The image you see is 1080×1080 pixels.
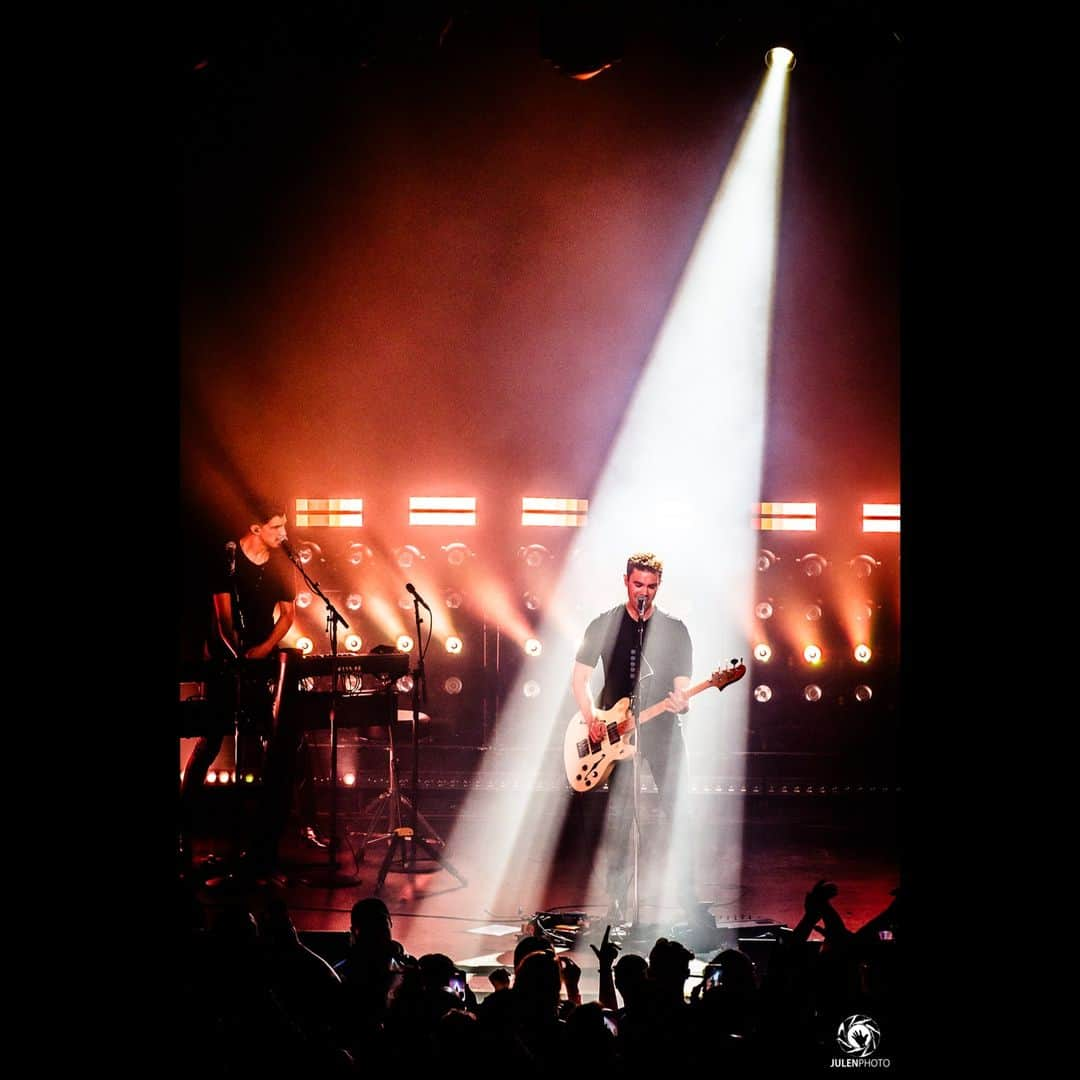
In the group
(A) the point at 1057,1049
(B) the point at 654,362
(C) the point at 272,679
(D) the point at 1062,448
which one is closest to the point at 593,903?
(C) the point at 272,679

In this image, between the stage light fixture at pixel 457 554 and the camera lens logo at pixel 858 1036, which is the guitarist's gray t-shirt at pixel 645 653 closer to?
the camera lens logo at pixel 858 1036

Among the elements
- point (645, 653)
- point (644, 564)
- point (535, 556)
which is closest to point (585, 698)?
point (645, 653)

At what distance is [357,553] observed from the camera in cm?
970

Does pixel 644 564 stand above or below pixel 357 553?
below

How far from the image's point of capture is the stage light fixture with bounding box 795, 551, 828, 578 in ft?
32.3

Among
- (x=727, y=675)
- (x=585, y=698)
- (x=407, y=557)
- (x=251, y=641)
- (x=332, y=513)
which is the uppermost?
(x=332, y=513)

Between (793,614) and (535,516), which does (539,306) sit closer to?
(535,516)

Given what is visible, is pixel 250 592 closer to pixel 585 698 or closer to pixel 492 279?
pixel 585 698

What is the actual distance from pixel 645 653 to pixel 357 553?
457 cm

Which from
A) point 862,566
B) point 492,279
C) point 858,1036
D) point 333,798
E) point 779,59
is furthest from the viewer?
point 492,279

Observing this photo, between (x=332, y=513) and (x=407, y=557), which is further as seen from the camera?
(x=332, y=513)

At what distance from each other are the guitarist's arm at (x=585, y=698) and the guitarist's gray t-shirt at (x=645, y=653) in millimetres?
54

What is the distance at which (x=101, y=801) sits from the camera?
2641mm

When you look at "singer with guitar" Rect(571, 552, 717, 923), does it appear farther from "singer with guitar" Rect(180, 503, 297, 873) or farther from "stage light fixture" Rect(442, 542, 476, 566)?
"stage light fixture" Rect(442, 542, 476, 566)
